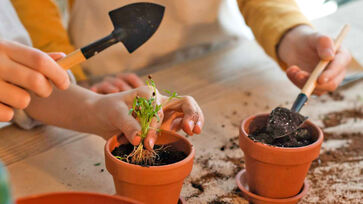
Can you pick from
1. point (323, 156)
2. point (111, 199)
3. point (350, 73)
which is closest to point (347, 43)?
point (350, 73)

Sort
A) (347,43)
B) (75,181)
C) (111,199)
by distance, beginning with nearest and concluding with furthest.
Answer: (111,199), (75,181), (347,43)

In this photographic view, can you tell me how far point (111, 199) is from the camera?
593mm

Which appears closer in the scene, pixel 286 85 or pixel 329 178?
pixel 329 178

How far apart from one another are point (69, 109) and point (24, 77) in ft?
0.86

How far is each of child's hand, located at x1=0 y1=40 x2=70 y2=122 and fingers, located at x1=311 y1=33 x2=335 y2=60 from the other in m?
0.68

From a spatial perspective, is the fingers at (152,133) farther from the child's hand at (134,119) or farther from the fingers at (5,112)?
the fingers at (5,112)

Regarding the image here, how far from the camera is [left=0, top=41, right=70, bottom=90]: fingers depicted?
0.82 metres

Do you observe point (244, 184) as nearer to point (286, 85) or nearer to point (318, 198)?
point (318, 198)

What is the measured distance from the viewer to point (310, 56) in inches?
51.9

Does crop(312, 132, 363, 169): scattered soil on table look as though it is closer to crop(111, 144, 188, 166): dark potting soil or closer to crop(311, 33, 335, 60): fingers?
crop(311, 33, 335, 60): fingers

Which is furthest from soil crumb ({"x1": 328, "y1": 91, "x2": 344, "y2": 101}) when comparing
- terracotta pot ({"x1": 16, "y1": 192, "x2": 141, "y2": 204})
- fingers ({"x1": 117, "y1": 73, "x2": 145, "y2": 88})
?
terracotta pot ({"x1": 16, "y1": 192, "x2": 141, "y2": 204})

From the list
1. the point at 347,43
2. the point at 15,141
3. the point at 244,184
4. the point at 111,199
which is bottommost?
the point at 347,43

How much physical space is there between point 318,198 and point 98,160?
0.49m

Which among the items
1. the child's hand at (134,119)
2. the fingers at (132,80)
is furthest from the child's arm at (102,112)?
the fingers at (132,80)
